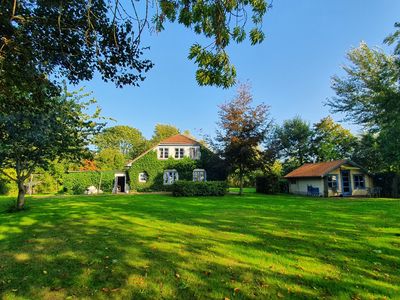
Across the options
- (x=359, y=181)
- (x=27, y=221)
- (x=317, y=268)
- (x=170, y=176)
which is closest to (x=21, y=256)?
(x=27, y=221)

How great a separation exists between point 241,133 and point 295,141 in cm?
2273

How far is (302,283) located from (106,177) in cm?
3150

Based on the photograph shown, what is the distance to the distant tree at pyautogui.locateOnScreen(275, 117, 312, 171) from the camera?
1725 inches

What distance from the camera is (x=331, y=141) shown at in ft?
135

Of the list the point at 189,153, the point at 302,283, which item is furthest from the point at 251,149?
the point at 302,283

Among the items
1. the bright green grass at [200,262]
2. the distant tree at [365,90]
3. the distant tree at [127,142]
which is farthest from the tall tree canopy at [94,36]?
the distant tree at [127,142]

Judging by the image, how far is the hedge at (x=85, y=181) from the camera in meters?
31.6

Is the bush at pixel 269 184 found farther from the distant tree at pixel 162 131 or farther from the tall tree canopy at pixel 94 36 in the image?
the distant tree at pixel 162 131

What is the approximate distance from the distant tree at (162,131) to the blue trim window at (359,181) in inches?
1783

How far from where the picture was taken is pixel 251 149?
80.3ft

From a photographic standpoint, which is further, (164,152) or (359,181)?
(164,152)

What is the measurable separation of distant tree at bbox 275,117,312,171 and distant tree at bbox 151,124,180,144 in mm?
29284

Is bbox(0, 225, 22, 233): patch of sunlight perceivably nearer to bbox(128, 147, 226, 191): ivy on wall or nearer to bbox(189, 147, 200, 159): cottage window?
bbox(128, 147, 226, 191): ivy on wall

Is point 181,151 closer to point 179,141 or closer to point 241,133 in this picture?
point 179,141
